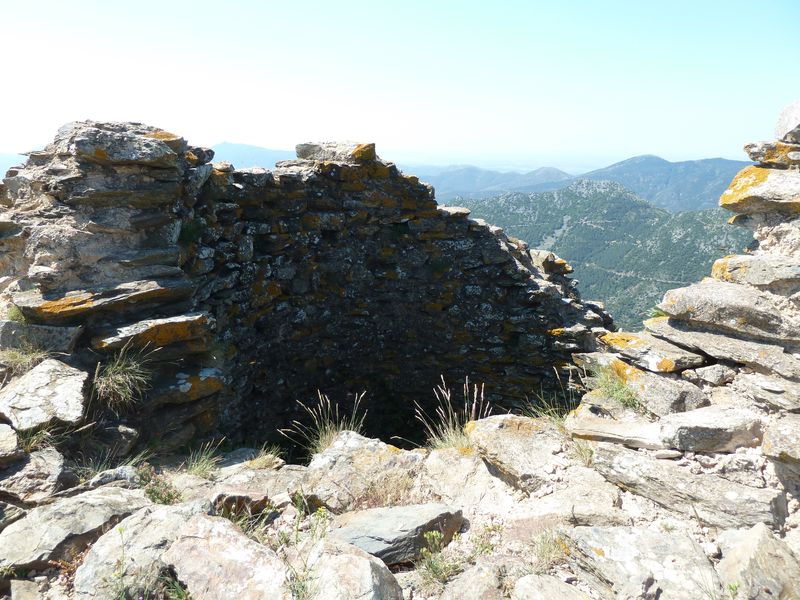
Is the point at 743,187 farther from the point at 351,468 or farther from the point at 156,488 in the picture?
the point at 156,488

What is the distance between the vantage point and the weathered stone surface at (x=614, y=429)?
149 inches

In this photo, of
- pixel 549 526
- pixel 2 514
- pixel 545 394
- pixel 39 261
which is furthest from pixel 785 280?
pixel 39 261

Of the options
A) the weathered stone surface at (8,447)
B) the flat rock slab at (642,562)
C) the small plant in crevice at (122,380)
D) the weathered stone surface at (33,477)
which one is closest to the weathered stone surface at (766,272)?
the flat rock slab at (642,562)

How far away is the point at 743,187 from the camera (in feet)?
16.5

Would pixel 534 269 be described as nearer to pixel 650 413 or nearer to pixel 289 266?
pixel 289 266

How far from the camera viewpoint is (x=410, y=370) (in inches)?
387

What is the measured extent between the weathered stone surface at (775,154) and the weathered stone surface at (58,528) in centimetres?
661

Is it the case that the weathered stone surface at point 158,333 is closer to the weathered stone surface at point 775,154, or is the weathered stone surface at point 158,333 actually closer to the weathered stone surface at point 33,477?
the weathered stone surface at point 33,477

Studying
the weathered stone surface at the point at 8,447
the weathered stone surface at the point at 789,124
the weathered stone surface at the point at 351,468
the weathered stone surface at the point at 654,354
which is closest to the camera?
the weathered stone surface at the point at 8,447

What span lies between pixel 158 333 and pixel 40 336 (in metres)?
1.06

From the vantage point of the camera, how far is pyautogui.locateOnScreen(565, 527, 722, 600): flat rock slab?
2480 millimetres

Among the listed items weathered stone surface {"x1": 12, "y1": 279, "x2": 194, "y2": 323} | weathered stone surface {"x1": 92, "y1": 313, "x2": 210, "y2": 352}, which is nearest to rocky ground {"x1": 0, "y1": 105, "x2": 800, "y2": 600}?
weathered stone surface {"x1": 92, "y1": 313, "x2": 210, "y2": 352}

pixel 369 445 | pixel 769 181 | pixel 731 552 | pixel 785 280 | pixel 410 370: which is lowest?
pixel 410 370

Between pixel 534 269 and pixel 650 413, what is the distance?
5657mm
